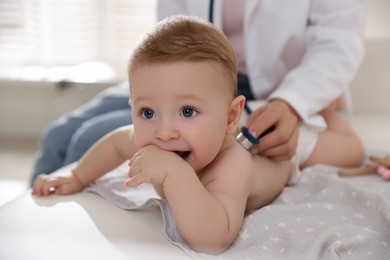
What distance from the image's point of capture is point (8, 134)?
2.65m

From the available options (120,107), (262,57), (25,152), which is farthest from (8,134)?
(262,57)

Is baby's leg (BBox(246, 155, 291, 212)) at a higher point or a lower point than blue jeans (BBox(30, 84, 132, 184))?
higher

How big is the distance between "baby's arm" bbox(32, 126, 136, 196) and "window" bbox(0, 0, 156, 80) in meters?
1.80

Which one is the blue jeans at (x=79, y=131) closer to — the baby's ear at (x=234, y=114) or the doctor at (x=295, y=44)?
the doctor at (x=295, y=44)

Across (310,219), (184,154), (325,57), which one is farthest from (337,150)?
(184,154)

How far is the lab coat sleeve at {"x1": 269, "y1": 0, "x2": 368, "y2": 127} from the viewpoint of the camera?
1000mm

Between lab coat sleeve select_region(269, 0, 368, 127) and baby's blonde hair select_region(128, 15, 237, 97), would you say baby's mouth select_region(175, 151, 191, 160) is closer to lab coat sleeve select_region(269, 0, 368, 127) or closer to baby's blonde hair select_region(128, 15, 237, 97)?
baby's blonde hair select_region(128, 15, 237, 97)

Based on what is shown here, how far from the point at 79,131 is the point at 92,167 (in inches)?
10.6

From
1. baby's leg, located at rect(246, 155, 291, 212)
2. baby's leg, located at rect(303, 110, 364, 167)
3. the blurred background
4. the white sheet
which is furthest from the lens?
the blurred background

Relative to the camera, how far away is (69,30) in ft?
8.71

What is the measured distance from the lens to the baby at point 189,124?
62cm

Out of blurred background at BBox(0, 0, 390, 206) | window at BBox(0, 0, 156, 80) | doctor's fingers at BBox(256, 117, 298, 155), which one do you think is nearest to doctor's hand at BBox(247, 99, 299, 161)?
doctor's fingers at BBox(256, 117, 298, 155)

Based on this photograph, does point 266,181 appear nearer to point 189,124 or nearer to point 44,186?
point 189,124

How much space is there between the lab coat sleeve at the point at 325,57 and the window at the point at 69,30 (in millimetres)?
1562
